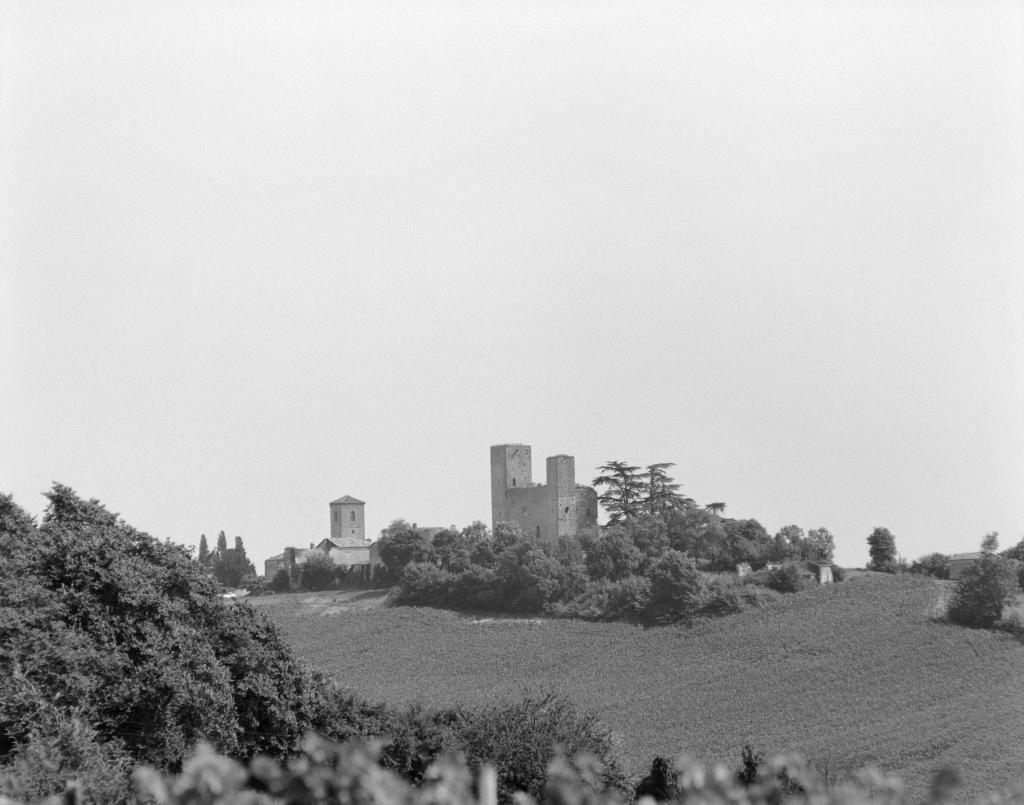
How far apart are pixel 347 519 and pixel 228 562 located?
10849 mm

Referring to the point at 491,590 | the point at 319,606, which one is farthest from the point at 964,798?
the point at 319,606

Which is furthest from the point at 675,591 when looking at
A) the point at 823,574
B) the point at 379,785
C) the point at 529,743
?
the point at 379,785

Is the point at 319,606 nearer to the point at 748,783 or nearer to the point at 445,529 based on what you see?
the point at 445,529

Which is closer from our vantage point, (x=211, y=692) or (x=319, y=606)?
(x=211, y=692)

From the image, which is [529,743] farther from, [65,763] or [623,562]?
[623,562]

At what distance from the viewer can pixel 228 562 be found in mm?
87000

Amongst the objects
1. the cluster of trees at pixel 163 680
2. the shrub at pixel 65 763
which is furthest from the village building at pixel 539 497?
the shrub at pixel 65 763

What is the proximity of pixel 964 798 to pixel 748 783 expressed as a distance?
10.3 metres

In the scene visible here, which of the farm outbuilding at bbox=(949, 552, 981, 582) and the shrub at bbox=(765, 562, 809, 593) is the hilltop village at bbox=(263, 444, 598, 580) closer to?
the shrub at bbox=(765, 562, 809, 593)

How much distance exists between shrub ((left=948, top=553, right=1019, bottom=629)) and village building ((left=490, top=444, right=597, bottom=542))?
66.5ft

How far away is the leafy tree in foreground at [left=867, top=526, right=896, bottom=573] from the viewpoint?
2372 inches

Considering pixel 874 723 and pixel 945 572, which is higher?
pixel 945 572

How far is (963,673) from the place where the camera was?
136 feet

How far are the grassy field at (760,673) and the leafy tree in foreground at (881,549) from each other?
4.45 meters
